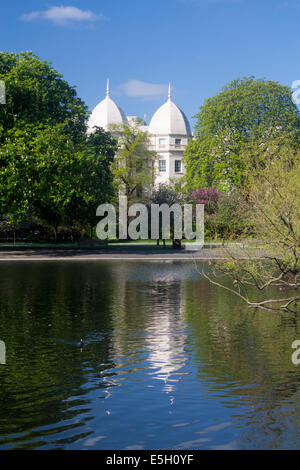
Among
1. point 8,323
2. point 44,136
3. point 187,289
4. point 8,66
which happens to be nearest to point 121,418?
point 8,323

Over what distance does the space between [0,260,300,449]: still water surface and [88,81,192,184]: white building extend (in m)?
102

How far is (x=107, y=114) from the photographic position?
4707 inches

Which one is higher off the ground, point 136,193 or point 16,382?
point 136,193

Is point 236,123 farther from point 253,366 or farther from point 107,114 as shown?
point 107,114

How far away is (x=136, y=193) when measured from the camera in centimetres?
8925

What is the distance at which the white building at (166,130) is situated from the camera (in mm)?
119438

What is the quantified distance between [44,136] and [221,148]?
84.5 feet

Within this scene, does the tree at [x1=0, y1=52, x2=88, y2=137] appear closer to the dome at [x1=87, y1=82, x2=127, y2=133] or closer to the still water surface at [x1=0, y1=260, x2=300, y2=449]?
the still water surface at [x1=0, y1=260, x2=300, y2=449]

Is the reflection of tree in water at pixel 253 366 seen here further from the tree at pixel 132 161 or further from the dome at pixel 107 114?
the dome at pixel 107 114

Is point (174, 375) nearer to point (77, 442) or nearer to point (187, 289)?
point (77, 442)

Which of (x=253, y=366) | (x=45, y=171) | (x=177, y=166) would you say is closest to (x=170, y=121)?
(x=177, y=166)

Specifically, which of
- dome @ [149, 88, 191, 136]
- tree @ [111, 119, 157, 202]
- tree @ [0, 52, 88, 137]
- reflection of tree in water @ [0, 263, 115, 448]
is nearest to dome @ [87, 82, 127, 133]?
dome @ [149, 88, 191, 136]

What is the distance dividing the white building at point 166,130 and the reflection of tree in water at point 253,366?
103486mm
